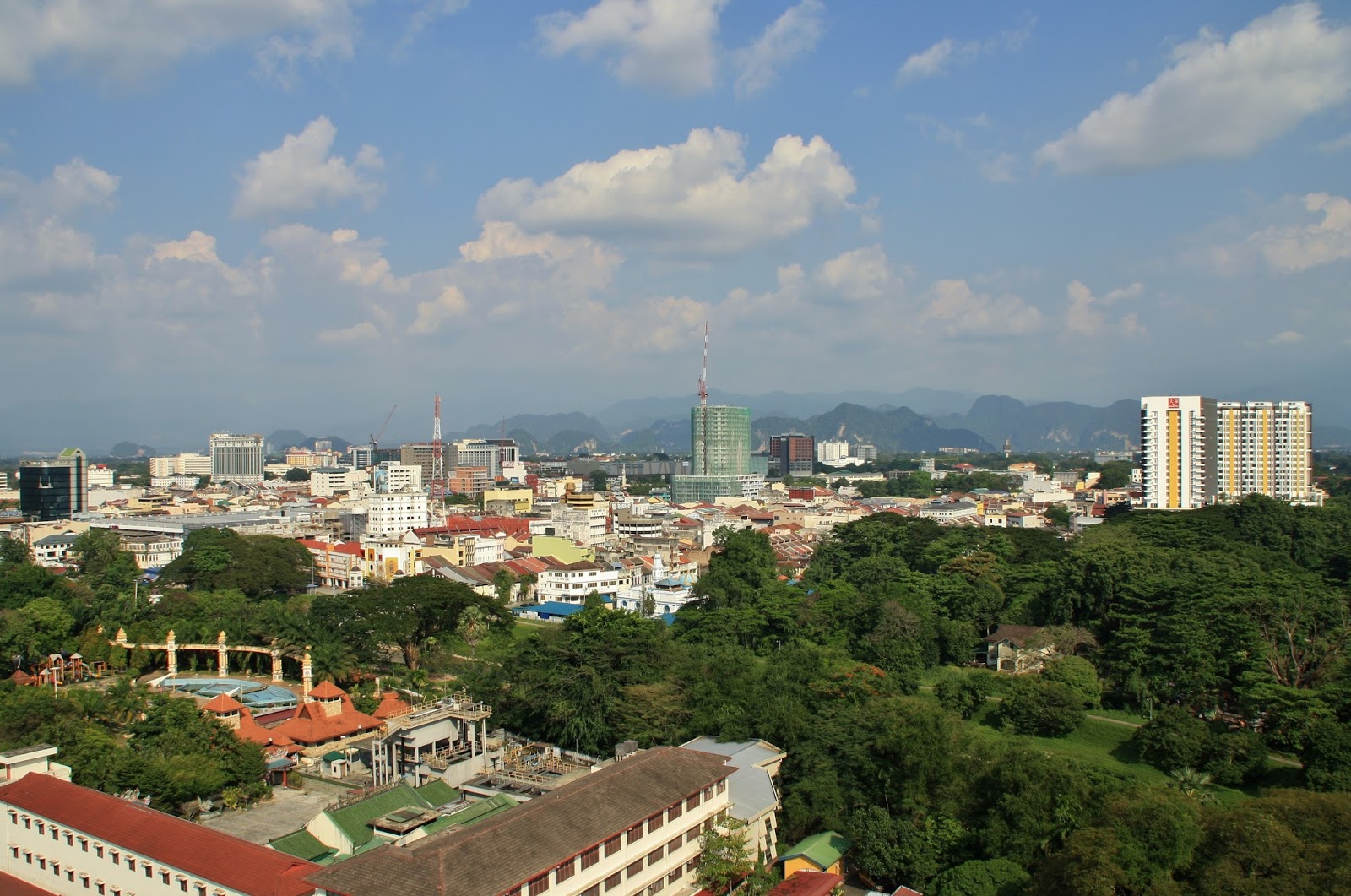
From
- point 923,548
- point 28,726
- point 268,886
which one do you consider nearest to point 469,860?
point 268,886

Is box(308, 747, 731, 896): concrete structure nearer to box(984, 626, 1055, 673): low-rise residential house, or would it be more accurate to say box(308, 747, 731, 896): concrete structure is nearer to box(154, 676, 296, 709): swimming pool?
box(154, 676, 296, 709): swimming pool

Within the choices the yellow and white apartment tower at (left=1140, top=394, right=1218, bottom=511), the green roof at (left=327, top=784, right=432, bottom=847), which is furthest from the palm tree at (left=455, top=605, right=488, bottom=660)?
the yellow and white apartment tower at (left=1140, top=394, right=1218, bottom=511)

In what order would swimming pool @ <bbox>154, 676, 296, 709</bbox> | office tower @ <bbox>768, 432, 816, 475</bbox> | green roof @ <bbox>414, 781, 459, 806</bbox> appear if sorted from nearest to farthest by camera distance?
green roof @ <bbox>414, 781, 459, 806</bbox> < swimming pool @ <bbox>154, 676, 296, 709</bbox> < office tower @ <bbox>768, 432, 816, 475</bbox>

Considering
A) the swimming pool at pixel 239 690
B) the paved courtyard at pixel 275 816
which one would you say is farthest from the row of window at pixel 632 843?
the swimming pool at pixel 239 690

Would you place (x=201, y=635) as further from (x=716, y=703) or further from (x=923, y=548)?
(x=923, y=548)

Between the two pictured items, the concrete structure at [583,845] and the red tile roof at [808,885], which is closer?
the concrete structure at [583,845]

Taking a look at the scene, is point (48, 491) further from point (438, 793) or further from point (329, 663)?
point (438, 793)

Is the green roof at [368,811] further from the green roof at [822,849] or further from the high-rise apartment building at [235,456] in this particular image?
the high-rise apartment building at [235,456]
